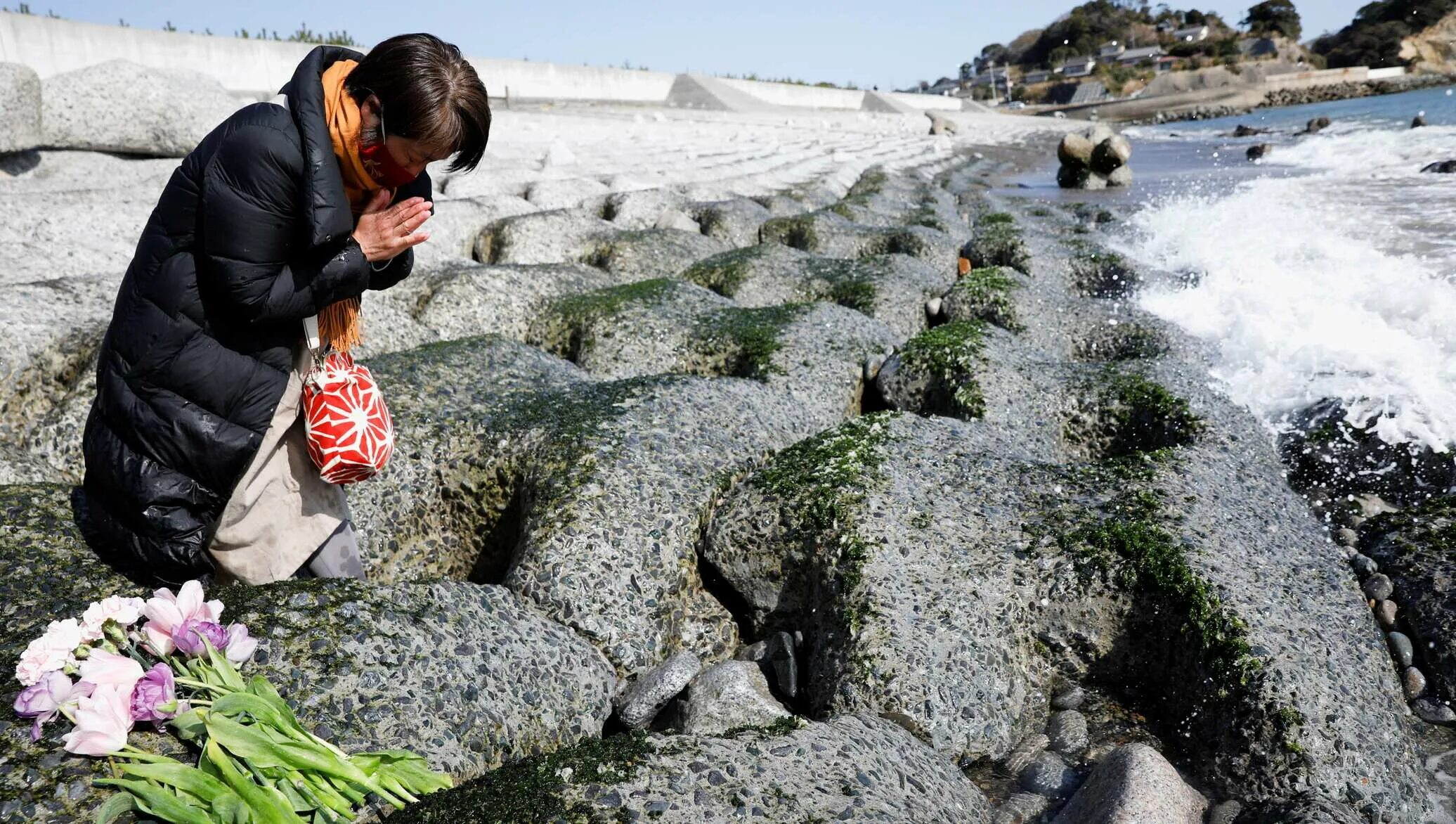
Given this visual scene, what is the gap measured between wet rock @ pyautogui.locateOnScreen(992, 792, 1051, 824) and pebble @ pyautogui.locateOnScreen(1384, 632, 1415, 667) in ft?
6.50

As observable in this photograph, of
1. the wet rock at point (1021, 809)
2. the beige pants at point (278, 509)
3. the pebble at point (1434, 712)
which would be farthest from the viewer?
the pebble at point (1434, 712)

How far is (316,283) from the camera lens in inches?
101

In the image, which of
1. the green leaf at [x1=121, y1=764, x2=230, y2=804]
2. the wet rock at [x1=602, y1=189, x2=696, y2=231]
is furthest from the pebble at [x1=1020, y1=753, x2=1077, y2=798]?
the wet rock at [x1=602, y1=189, x2=696, y2=231]

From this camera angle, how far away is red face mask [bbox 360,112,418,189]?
243cm

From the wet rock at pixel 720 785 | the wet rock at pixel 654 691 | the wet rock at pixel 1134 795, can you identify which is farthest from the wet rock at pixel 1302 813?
the wet rock at pixel 654 691

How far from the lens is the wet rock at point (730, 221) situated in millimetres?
11883

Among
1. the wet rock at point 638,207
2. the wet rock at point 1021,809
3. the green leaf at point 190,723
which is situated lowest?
the wet rock at point 1021,809

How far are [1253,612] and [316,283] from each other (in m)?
3.67

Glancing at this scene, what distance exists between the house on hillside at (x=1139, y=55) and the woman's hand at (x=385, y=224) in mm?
115203

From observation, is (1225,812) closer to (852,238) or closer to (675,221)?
(852,238)

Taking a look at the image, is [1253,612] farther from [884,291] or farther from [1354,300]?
[1354,300]

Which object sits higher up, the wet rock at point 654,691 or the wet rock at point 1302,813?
the wet rock at point 654,691

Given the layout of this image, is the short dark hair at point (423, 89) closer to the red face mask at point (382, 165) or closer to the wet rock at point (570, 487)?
the red face mask at point (382, 165)

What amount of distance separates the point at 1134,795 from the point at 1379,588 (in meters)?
2.28
